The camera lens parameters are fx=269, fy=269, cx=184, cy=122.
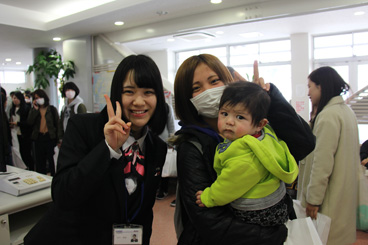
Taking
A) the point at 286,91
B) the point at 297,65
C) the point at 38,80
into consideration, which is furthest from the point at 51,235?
the point at 286,91

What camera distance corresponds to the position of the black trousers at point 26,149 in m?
5.72

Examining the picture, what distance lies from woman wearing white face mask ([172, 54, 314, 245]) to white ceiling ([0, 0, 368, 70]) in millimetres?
3463

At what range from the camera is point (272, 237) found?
1.02 m

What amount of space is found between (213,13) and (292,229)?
4.40 metres

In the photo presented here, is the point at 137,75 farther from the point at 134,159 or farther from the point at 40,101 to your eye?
the point at 40,101

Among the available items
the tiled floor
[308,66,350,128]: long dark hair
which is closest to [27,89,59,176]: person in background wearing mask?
the tiled floor

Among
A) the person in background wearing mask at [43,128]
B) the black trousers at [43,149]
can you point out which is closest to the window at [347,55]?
the person in background wearing mask at [43,128]

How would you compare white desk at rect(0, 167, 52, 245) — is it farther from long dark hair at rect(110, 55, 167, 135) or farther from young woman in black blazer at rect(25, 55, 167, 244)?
long dark hair at rect(110, 55, 167, 135)

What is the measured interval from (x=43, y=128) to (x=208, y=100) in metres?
4.95

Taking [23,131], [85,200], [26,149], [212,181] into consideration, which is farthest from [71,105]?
[212,181]

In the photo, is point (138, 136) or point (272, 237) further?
point (138, 136)

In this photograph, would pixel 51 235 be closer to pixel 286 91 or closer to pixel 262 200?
pixel 262 200

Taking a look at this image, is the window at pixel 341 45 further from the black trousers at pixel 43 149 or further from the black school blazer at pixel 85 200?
the black school blazer at pixel 85 200

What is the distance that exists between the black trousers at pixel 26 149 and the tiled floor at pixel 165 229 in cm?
331
